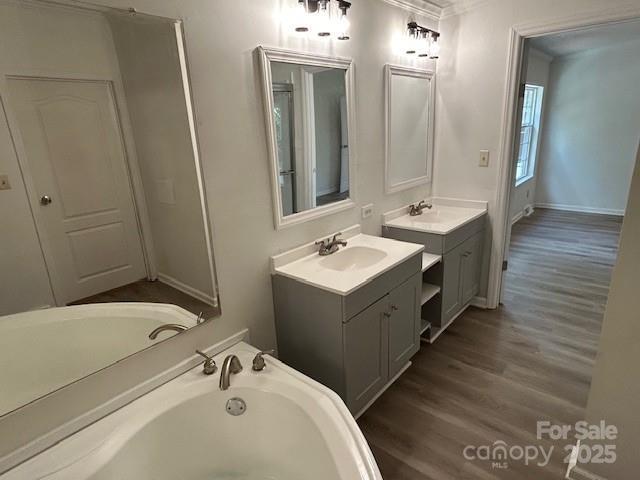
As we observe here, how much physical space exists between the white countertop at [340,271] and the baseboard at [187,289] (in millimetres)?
362

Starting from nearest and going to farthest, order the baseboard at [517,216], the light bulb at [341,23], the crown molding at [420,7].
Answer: the light bulb at [341,23] < the crown molding at [420,7] < the baseboard at [517,216]

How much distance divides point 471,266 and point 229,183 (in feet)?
6.83

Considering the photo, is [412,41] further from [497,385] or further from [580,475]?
[580,475]

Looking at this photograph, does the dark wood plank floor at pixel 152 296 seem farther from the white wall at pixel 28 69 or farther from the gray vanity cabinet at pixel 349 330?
the gray vanity cabinet at pixel 349 330

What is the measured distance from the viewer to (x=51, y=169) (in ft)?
3.81

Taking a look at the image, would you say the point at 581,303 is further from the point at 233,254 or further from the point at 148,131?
the point at 148,131

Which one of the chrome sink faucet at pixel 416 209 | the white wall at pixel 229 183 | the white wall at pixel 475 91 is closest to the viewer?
the white wall at pixel 229 183

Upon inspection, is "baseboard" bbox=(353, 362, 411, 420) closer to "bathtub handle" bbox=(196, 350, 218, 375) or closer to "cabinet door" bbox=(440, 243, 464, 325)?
"cabinet door" bbox=(440, 243, 464, 325)

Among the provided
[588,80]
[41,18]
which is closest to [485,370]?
[41,18]

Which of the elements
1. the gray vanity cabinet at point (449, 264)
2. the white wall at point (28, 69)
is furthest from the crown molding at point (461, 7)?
the white wall at point (28, 69)

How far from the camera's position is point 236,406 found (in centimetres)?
148

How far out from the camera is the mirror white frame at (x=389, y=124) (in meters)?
2.48

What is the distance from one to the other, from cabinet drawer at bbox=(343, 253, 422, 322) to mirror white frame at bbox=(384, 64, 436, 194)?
72 cm

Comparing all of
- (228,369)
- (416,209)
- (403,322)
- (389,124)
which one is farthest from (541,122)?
(228,369)
